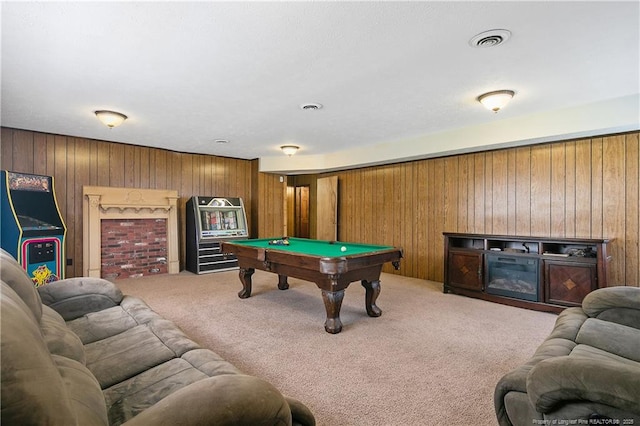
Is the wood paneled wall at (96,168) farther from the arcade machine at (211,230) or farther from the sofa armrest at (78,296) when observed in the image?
the sofa armrest at (78,296)

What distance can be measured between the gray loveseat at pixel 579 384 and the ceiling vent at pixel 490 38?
2.03 m

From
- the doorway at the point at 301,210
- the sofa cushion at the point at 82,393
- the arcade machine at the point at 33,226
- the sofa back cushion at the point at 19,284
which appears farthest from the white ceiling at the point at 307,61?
the doorway at the point at 301,210

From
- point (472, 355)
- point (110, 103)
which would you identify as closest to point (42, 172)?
point (110, 103)

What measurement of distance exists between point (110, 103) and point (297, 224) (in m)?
6.33

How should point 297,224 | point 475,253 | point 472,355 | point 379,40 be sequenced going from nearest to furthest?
point 379,40 → point 472,355 → point 475,253 → point 297,224

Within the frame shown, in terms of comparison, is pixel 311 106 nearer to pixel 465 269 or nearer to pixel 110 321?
pixel 110 321

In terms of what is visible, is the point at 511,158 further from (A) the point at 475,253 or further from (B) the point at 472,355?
(B) the point at 472,355

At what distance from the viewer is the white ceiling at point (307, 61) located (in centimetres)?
205

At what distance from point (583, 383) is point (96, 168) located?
6.63 meters

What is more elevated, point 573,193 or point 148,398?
point 573,193

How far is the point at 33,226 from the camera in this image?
4.07 m

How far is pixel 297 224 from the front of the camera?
9.54 meters

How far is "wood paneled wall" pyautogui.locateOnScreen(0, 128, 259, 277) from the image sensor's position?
4.89 metres

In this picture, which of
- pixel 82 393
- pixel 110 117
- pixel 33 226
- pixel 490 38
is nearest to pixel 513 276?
pixel 490 38
